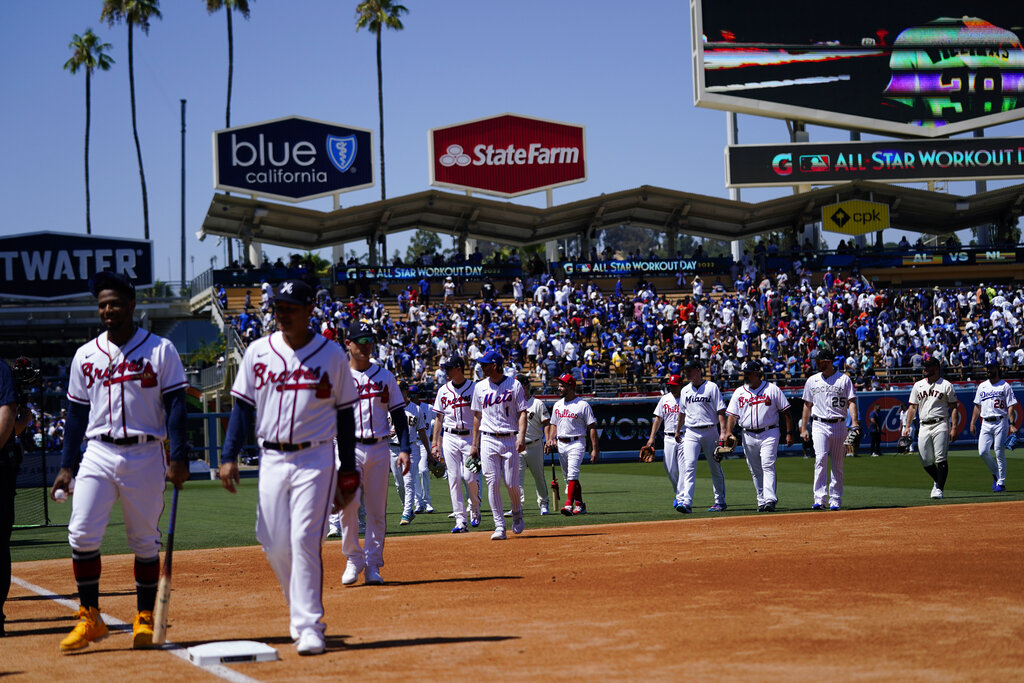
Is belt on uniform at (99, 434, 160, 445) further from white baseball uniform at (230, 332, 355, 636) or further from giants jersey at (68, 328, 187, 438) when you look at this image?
white baseball uniform at (230, 332, 355, 636)

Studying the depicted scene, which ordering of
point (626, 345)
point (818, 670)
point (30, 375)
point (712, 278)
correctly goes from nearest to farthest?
point (818, 670)
point (30, 375)
point (626, 345)
point (712, 278)

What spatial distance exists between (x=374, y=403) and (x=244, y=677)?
5.21m

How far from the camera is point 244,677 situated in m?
6.59

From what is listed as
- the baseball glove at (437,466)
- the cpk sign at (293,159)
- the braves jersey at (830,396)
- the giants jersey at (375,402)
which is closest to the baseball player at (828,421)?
the braves jersey at (830,396)

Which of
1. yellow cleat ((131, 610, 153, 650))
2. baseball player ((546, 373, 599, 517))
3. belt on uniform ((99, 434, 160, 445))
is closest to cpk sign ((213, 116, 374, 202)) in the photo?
baseball player ((546, 373, 599, 517))

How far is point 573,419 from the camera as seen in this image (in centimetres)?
1859

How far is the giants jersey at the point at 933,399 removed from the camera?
62.2ft

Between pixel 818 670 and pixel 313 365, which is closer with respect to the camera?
pixel 818 670

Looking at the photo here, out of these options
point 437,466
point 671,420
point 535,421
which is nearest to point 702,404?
point 671,420

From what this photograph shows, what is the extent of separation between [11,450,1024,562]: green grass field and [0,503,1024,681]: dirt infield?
9.41 ft

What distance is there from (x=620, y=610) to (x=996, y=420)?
13913 millimetres

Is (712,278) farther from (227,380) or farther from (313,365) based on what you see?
(313,365)

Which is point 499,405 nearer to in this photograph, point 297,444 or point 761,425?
point 761,425

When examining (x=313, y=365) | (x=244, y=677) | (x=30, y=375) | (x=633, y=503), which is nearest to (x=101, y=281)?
(x=313, y=365)
